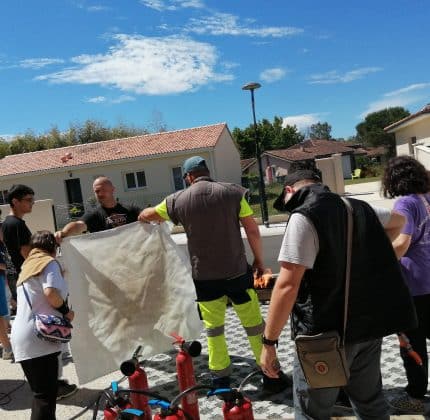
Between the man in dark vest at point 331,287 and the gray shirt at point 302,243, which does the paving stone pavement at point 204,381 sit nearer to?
the man in dark vest at point 331,287

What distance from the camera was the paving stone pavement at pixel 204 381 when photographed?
367cm

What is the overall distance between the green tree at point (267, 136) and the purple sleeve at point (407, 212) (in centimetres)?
5420

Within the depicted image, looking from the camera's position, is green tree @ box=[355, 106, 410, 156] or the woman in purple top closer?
the woman in purple top

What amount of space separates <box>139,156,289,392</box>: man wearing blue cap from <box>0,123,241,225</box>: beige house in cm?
2282

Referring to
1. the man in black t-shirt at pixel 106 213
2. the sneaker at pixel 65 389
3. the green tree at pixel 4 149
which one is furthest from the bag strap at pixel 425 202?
the green tree at pixel 4 149

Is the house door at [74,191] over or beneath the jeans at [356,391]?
over

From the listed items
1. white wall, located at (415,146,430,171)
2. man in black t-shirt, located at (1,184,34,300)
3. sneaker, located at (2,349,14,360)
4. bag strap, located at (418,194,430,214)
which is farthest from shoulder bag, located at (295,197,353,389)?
white wall, located at (415,146,430,171)

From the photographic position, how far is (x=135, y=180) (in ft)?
97.0

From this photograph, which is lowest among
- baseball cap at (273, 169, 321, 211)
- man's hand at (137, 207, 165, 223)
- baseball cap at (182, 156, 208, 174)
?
man's hand at (137, 207, 165, 223)

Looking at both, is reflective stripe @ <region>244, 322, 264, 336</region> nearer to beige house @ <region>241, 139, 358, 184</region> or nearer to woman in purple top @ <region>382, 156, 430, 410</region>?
woman in purple top @ <region>382, 156, 430, 410</region>

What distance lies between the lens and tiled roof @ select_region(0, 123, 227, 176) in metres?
28.7

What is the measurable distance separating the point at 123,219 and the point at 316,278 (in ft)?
9.53

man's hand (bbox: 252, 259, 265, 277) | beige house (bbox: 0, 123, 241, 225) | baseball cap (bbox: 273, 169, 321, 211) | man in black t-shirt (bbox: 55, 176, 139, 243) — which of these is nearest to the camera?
baseball cap (bbox: 273, 169, 321, 211)

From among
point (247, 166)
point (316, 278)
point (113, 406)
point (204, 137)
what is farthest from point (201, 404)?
point (247, 166)
